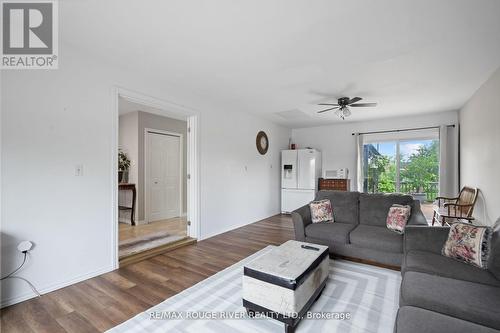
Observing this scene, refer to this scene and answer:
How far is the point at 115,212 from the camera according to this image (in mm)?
2883

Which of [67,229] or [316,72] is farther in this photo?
[316,72]

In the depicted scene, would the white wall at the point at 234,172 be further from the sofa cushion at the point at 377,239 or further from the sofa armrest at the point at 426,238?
the sofa armrest at the point at 426,238

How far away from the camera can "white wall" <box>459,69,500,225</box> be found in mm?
2980

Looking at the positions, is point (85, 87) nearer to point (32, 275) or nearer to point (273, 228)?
point (32, 275)

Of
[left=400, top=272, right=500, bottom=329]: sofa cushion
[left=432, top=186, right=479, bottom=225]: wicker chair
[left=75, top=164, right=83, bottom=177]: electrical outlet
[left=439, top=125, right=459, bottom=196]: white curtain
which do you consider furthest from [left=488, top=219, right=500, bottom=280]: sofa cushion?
[left=75, top=164, right=83, bottom=177]: electrical outlet

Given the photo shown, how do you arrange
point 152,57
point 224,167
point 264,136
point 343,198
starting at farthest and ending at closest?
point 264,136 → point 224,167 → point 343,198 → point 152,57

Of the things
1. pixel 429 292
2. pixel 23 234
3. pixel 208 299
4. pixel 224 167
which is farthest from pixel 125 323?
pixel 224 167

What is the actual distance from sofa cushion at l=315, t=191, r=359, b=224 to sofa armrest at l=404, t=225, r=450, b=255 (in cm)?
111

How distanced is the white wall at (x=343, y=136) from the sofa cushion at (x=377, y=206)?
2.75m

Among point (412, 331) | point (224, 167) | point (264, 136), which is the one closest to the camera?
point (412, 331)

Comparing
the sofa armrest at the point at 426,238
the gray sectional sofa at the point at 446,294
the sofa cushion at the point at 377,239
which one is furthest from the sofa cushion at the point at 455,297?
the sofa cushion at the point at 377,239

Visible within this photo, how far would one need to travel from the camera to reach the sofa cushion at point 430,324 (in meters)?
1.14

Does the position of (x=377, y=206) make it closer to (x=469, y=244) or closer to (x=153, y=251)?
(x=469, y=244)

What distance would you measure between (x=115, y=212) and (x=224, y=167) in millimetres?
2141
